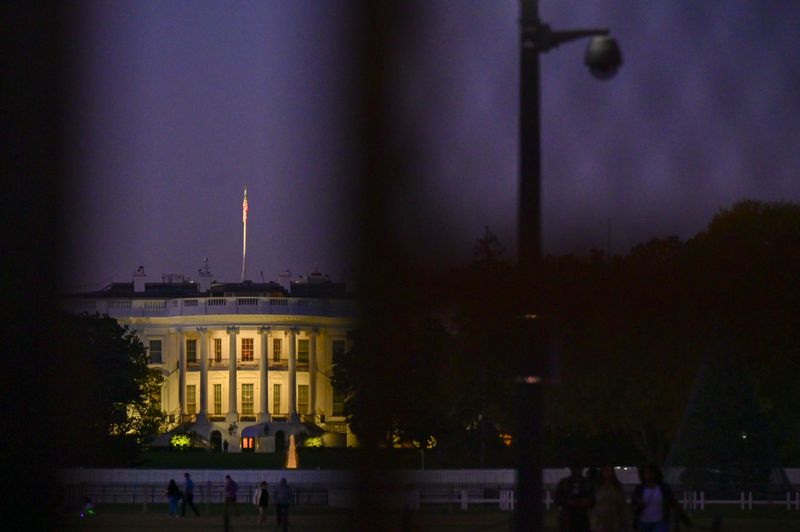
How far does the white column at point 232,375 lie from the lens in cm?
6706

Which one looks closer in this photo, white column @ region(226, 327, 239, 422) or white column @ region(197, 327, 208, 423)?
white column @ region(226, 327, 239, 422)

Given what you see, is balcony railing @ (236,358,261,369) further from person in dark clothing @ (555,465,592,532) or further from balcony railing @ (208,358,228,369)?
person in dark clothing @ (555,465,592,532)

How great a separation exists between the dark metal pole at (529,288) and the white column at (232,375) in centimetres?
6251

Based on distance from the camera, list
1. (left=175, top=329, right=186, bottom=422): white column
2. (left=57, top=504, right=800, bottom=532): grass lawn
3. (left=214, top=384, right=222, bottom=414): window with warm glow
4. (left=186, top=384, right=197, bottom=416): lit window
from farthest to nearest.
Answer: (left=214, top=384, right=222, bottom=414): window with warm glow
(left=186, top=384, right=197, bottom=416): lit window
(left=175, top=329, right=186, bottom=422): white column
(left=57, top=504, right=800, bottom=532): grass lawn

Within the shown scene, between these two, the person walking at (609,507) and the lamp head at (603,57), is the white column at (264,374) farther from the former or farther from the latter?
the lamp head at (603,57)

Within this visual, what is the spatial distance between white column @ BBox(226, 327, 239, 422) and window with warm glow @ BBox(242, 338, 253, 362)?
0.69m

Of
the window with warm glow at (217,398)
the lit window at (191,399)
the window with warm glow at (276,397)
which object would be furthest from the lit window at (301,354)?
the lit window at (191,399)

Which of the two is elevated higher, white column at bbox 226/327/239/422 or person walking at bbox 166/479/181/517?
white column at bbox 226/327/239/422

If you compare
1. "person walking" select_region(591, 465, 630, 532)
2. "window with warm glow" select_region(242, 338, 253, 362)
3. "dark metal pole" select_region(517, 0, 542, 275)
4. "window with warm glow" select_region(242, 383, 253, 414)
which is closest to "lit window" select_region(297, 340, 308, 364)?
"window with warm glow" select_region(242, 338, 253, 362)

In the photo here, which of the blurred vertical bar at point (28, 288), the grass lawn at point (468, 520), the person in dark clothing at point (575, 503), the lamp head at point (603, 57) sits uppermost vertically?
the lamp head at point (603, 57)

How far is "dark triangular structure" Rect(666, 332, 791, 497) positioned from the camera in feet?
61.9

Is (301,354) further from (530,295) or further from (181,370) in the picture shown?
(530,295)

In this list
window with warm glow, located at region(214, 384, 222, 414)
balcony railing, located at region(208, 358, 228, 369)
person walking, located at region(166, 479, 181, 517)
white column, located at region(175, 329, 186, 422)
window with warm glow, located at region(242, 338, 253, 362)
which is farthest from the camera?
balcony railing, located at region(208, 358, 228, 369)

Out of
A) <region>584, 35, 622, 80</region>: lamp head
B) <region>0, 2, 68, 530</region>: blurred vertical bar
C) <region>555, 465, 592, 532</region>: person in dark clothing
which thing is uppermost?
<region>584, 35, 622, 80</region>: lamp head
